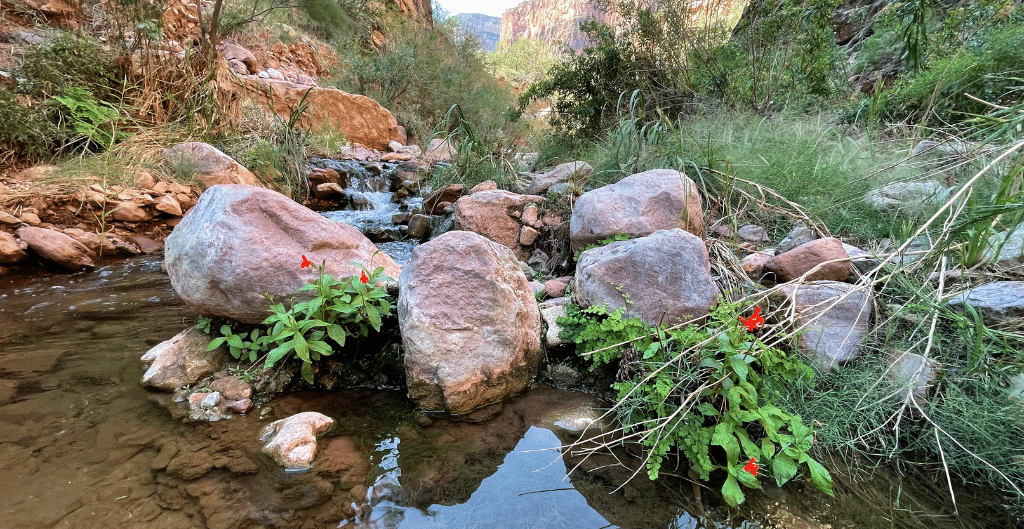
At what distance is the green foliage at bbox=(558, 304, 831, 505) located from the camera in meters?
1.58

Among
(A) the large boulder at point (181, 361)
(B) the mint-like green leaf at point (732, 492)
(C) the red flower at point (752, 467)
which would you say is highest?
(A) the large boulder at point (181, 361)

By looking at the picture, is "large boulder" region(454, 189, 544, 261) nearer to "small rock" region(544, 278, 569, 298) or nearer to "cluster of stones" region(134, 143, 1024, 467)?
"small rock" region(544, 278, 569, 298)

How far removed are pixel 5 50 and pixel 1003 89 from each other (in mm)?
10123

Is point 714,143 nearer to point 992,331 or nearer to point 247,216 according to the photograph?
point 992,331

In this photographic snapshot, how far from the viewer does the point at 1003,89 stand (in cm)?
388

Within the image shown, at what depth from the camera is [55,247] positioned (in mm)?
3756

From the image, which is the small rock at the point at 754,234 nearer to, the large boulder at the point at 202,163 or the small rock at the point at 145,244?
the large boulder at the point at 202,163

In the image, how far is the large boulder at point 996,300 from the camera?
1.84 meters

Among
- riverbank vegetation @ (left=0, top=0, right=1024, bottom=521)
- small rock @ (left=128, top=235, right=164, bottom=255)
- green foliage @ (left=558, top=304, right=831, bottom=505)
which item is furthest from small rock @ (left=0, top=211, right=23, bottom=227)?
green foliage @ (left=558, top=304, right=831, bottom=505)

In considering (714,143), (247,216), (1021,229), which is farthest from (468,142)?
(1021,229)

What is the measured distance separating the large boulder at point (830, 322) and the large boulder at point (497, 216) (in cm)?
213

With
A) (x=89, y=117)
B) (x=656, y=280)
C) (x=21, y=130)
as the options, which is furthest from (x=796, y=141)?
(x=21, y=130)

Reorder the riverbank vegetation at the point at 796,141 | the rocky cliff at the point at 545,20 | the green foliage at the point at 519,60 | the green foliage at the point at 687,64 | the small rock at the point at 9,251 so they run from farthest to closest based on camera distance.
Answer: the green foliage at the point at 519,60 < the rocky cliff at the point at 545,20 < the green foliage at the point at 687,64 < the small rock at the point at 9,251 < the riverbank vegetation at the point at 796,141

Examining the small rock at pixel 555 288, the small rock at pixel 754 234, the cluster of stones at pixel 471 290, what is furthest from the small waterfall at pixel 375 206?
the small rock at pixel 754 234
